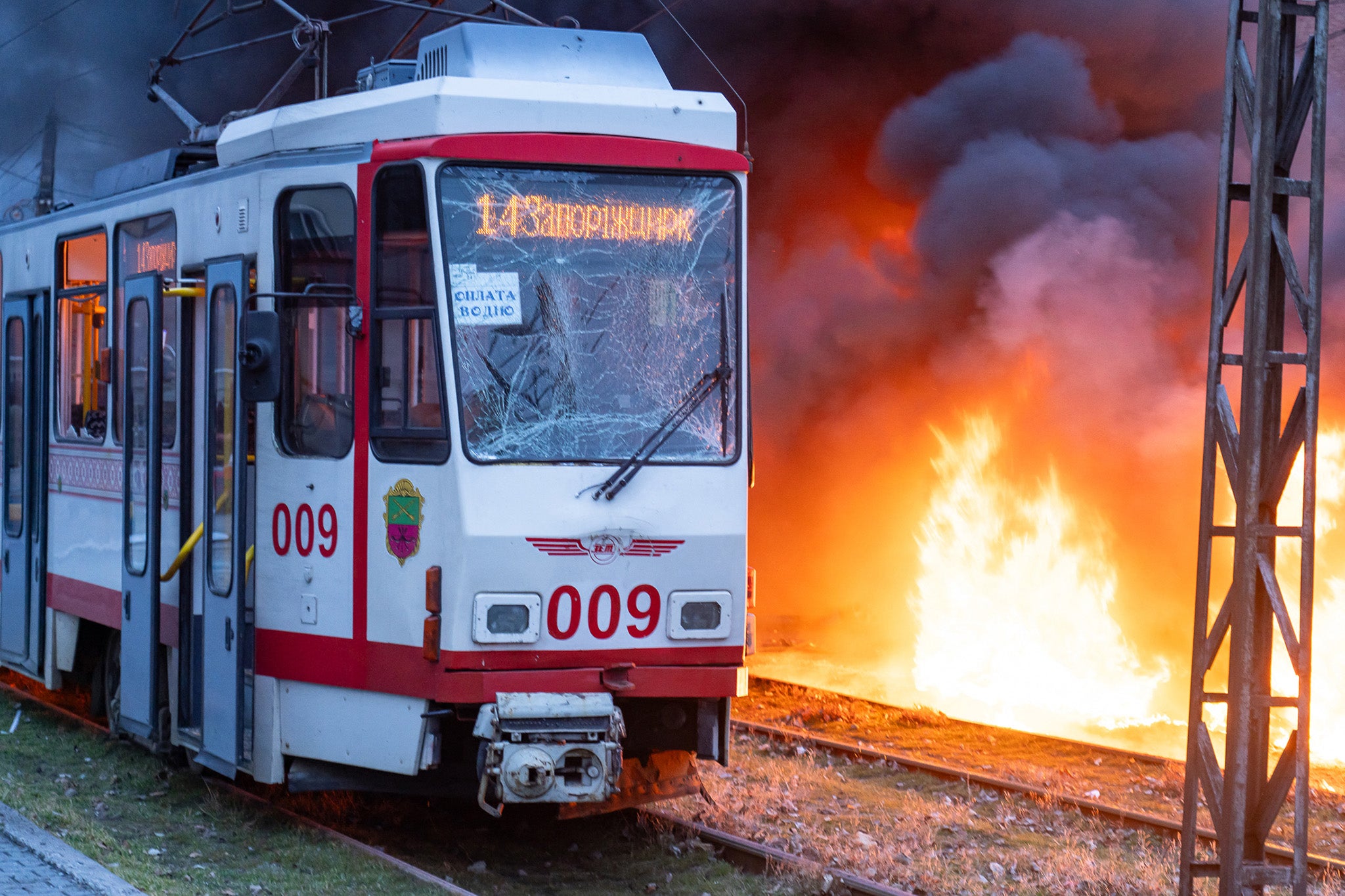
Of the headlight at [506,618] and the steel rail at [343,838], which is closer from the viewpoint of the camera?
the headlight at [506,618]

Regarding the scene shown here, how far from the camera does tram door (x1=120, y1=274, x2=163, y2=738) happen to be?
347 inches

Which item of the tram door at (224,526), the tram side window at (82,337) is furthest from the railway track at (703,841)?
the tram side window at (82,337)

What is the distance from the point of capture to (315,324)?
764cm

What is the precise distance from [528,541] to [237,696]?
78.6 inches

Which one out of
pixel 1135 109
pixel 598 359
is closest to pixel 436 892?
pixel 598 359

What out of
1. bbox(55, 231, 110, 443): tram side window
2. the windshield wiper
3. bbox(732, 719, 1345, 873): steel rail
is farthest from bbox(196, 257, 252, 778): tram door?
bbox(732, 719, 1345, 873): steel rail

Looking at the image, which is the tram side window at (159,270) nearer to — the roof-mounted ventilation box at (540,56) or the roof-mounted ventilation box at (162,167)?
the roof-mounted ventilation box at (162,167)

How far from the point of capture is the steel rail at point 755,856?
7148mm

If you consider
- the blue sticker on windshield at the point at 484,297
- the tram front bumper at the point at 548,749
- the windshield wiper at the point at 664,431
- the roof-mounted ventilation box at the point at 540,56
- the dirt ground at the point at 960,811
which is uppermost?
the roof-mounted ventilation box at the point at 540,56

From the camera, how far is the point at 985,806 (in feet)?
30.6

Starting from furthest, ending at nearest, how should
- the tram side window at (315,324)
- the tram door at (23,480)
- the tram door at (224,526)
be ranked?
the tram door at (23,480) < the tram door at (224,526) < the tram side window at (315,324)

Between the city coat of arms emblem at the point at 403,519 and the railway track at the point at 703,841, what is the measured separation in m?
1.51

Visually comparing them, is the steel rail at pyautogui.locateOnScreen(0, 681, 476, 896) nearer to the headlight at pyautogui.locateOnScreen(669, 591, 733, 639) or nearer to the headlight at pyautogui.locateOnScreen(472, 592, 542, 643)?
the headlight at pyautogui.locateOnScreen(472, 592, 542, 643)

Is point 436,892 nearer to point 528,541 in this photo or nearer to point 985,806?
point 528,541
